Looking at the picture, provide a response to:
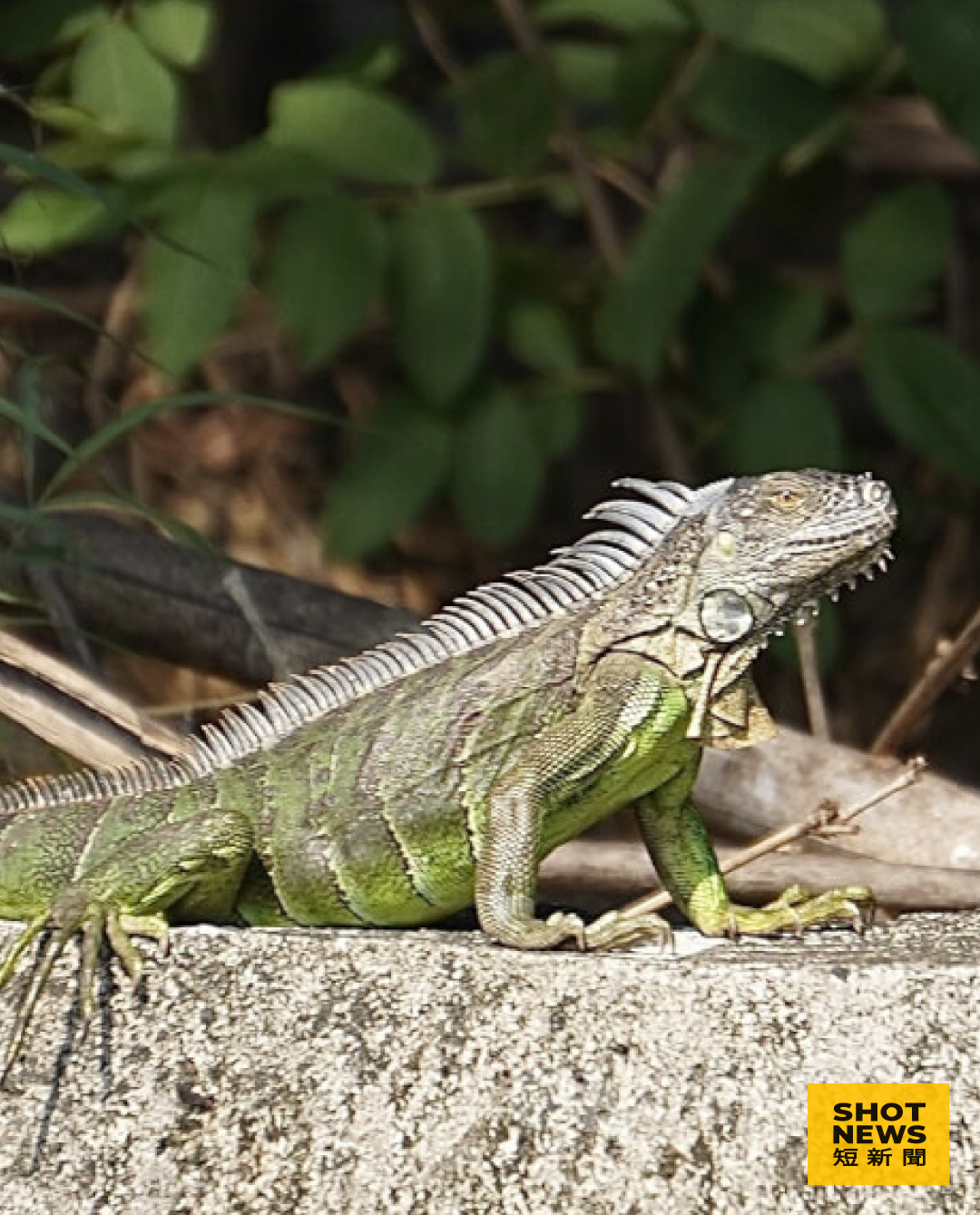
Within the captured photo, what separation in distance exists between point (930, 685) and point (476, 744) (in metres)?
1.08

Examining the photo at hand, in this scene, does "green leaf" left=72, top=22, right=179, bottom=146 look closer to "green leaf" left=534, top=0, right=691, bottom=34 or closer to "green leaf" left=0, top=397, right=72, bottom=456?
"green leaf" left=534, top=0, right=691, bottom=34

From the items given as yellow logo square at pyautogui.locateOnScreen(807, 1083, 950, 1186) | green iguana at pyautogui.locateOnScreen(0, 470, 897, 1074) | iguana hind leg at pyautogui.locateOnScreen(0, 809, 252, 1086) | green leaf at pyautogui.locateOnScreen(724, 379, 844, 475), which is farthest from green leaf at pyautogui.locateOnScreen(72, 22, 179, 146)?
yellow logo square at pyautogui.locateOnScreen(807, 1083, 950, 1186)

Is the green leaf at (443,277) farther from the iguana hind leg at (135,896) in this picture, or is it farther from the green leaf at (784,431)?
the iguana hind leg at (135,896)

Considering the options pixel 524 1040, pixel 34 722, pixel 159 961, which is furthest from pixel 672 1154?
pixel 34 722

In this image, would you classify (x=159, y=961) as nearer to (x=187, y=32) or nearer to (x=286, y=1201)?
(x=286, y=1201)

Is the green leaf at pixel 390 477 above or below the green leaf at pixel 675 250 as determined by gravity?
below

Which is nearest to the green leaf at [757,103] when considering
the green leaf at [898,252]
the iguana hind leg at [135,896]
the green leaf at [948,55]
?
the green leaf at [898,252]

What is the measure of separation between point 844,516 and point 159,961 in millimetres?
1350

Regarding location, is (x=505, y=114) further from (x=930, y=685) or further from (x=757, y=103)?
(x=930, y=685)

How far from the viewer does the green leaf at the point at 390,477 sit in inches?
249

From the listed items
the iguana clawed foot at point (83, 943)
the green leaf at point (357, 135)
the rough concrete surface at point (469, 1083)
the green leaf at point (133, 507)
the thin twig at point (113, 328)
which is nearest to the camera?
the rough concrete surface at point (469, 1083)

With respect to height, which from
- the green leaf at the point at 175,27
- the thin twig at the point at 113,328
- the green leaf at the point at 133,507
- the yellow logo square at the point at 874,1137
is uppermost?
the green leaf at the point at 175,27

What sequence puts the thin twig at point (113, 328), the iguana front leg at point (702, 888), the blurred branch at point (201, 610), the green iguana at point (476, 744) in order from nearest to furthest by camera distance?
1. the green iguana at point (476, 744)
2. the iguana front leg at point (702, 888)
3. the blurred branch at point (201, 610)
4. the thin twig at point (113, 328)

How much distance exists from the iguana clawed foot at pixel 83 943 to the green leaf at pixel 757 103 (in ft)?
10.0
